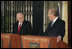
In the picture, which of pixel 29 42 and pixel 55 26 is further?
pixel 55 26

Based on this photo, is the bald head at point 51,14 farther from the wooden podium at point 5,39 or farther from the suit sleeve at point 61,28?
the wooden podium at point 5,39

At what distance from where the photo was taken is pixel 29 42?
228 centimetres

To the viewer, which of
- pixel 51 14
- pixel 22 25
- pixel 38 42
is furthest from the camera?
pixel 22 25

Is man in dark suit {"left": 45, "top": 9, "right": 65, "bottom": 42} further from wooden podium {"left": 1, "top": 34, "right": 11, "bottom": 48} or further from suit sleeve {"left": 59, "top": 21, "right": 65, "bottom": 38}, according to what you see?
wooden podium {"left": 1, "top": 34, "right": 11, "bottom": 48}

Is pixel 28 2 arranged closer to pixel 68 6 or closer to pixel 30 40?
pixel 68 6

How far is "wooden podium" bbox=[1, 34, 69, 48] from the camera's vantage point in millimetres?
2158

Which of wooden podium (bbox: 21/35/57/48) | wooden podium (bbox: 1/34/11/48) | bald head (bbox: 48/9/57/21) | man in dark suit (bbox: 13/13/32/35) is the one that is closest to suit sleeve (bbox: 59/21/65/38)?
bald head (bbox: 48/9/57/21)

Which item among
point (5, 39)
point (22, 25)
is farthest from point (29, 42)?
point (22, 25)

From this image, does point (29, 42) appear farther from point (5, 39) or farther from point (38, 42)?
point (5, 39)

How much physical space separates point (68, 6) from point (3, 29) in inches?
56.1

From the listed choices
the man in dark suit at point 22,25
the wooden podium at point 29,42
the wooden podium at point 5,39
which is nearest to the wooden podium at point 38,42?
the wooden podium at point 29,42

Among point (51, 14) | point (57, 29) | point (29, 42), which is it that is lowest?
point (29, 42)

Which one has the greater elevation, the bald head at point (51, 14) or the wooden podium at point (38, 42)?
the bald head at point (51, 14)

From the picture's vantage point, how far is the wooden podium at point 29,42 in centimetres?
216
